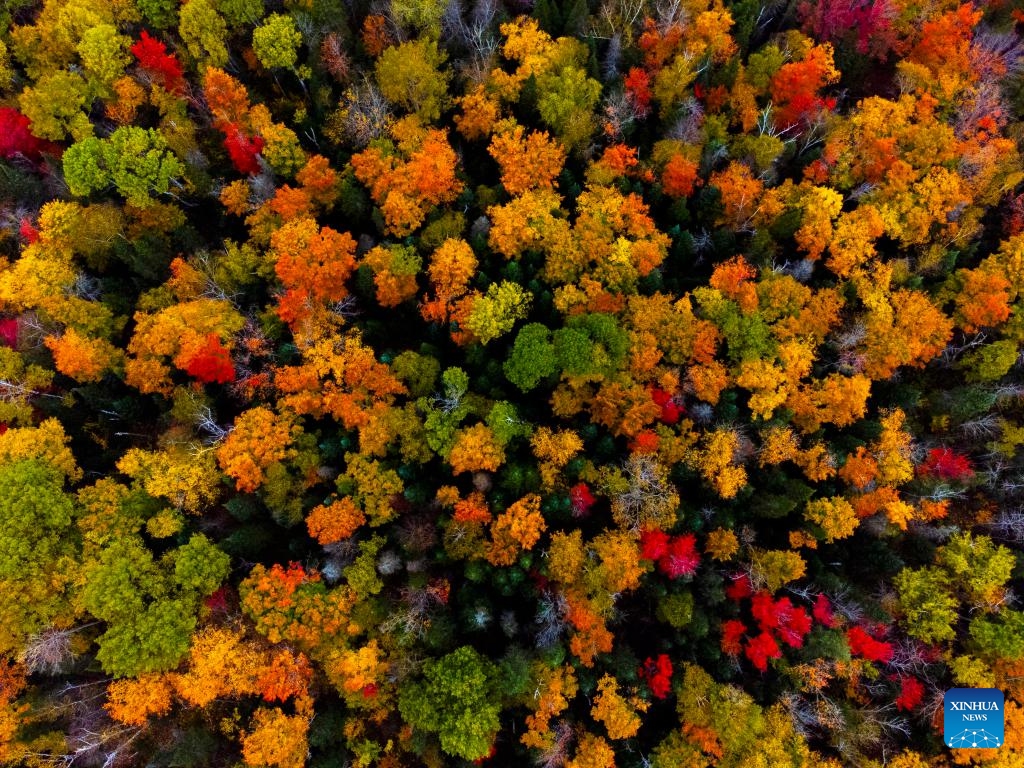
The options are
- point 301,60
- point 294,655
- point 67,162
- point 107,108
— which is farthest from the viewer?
point 301,60

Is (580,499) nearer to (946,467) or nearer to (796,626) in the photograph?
(796,626)

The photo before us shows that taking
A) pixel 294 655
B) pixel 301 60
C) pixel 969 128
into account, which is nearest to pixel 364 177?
pixel 301 60

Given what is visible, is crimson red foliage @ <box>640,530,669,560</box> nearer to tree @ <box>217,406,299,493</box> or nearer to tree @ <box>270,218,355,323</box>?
tree @ <box>217,406,299,493</box>

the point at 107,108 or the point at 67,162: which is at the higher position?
the point at 107,108

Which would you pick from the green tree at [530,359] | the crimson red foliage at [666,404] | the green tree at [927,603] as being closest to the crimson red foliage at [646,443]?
the crimson red foliage at [666,404]

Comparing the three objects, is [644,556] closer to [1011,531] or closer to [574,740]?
[574,740]

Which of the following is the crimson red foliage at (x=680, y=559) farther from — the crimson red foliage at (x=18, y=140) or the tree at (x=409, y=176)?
the crimson red foliage at (x=18, y=140)
